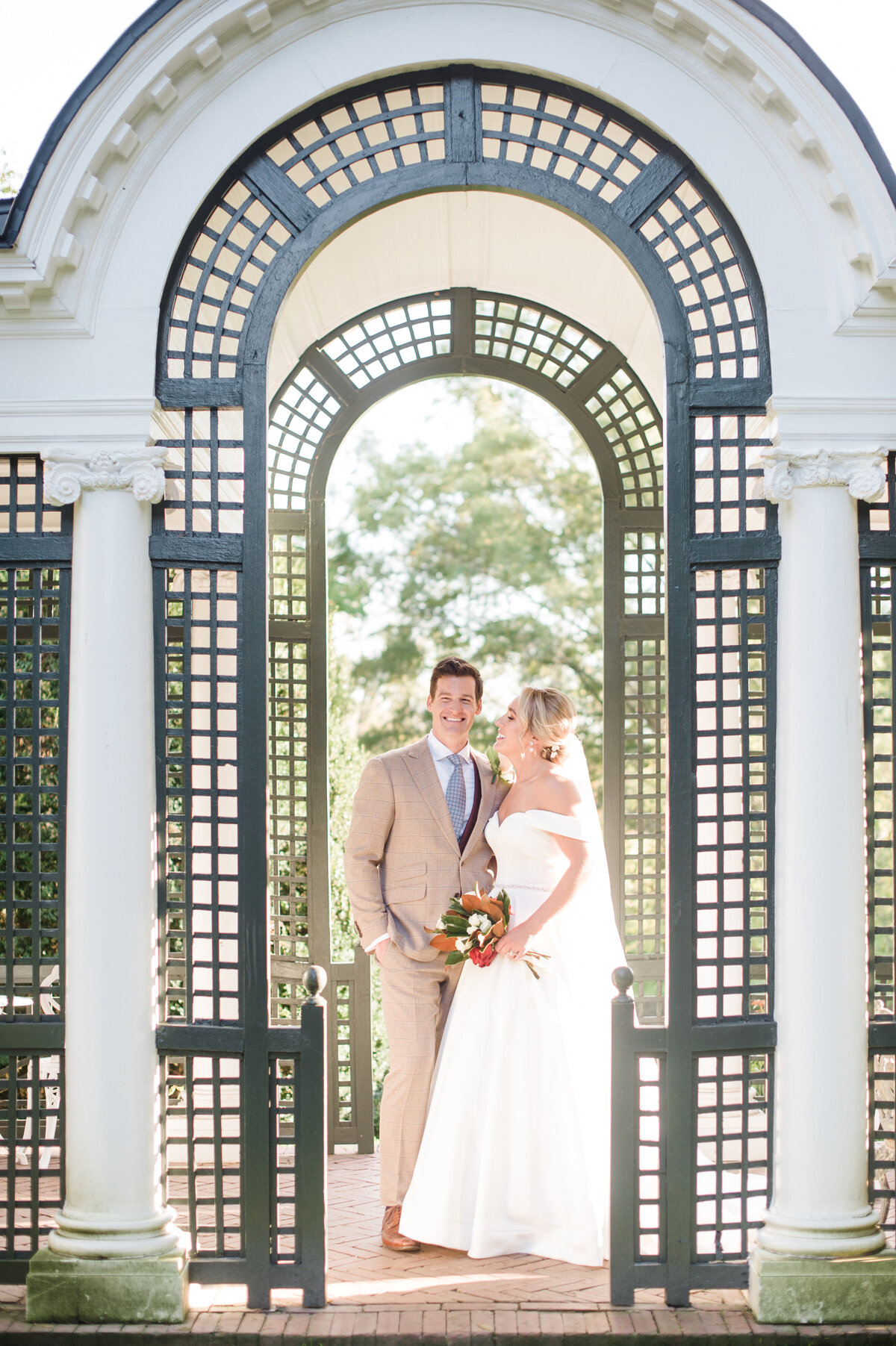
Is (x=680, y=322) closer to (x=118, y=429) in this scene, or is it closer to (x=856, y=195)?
(x=856, y=195)

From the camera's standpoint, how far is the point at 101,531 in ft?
15.1

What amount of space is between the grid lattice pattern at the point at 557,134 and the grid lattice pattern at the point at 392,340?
6.00 ft

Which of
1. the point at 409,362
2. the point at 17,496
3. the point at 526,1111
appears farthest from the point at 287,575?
the point at 526,1111

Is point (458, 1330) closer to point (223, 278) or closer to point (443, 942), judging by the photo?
point (443, 942)

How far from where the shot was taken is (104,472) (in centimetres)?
460

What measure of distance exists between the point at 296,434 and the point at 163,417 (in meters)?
2.25

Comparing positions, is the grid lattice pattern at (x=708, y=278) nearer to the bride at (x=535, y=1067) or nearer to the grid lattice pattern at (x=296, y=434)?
the bride at (x=535, y=1067)

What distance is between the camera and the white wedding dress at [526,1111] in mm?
4910

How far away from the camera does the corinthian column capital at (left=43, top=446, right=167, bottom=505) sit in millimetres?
4594

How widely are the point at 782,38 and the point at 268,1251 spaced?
16.1ft

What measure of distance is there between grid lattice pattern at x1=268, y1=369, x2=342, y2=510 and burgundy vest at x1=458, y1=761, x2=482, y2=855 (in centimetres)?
229

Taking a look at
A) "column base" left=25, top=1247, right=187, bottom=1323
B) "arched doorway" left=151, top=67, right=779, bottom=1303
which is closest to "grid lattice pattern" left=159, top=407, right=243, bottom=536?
"arched doorway" left=151, top=67, right=779, bottom=1303

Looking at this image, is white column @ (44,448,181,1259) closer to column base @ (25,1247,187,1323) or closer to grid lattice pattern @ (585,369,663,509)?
column base @ (25,1247,187,1323)

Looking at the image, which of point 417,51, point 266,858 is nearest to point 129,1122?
point 266,858
